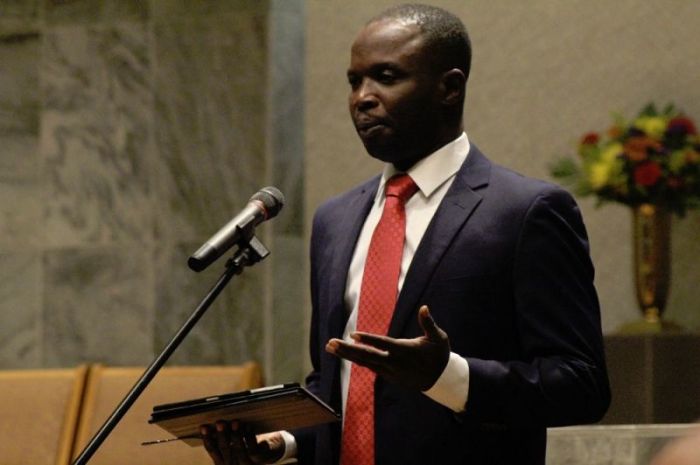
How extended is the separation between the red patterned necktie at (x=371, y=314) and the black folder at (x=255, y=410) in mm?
60

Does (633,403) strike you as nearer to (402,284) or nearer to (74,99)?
(402,284)

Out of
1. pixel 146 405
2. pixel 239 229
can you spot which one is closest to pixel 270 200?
pixel 239 229

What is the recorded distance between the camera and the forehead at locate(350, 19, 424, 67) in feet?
9.34

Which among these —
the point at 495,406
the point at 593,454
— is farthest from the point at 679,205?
the point at 495,406

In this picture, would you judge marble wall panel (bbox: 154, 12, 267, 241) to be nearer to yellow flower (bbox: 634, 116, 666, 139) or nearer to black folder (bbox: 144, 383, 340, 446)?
yellow flower (bbox: 634, 116, 666, 139)

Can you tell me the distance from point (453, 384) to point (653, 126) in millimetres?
2897

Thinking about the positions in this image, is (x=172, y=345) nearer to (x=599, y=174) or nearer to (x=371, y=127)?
(x=371, y=127)

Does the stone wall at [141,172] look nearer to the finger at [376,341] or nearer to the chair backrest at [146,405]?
the chair backrest at [146,405]

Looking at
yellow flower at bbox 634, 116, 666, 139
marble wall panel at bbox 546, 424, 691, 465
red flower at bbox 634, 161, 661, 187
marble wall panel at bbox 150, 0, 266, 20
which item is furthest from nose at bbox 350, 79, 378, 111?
marble wall panel at bbox 150, 0, 266, 20

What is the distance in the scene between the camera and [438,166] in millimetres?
2865

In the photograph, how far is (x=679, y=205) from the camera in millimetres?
5105

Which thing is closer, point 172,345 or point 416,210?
point 172,345

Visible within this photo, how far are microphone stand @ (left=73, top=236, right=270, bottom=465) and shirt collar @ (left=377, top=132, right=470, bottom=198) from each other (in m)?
0.37

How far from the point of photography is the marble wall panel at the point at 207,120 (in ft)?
20.6
